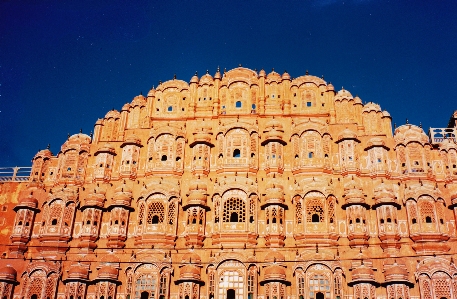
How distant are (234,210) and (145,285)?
6.34 metres

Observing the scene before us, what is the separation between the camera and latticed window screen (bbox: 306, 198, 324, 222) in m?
28.6

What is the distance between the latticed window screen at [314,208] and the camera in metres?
28.6

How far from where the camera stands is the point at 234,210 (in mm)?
29062

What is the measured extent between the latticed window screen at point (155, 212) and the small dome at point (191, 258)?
263 centimetres

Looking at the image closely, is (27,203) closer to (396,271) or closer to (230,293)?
(230,293)

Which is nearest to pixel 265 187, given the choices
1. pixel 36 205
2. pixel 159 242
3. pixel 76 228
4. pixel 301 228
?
pixel 301 228

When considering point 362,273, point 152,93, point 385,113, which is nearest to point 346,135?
point 385,113

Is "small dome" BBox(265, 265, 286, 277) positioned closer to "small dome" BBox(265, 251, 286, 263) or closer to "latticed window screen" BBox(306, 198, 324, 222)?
"small dome" BBox(265, 251, 286, 263)

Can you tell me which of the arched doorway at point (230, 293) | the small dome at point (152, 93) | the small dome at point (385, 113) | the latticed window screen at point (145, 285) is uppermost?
the small dome at point (152, 93)

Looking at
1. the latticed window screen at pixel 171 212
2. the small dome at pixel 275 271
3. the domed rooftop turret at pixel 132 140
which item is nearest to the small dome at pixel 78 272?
the latticed window screen at pixel 171 212

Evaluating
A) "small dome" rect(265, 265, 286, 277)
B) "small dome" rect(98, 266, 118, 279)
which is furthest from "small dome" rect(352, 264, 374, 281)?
"small dome" rect(98, 266, 118, 279)

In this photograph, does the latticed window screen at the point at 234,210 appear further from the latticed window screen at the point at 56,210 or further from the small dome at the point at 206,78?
the latticed window screen at the point at 56,210

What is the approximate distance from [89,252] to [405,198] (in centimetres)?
1794

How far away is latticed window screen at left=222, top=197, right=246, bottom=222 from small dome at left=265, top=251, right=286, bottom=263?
246 centimetres
